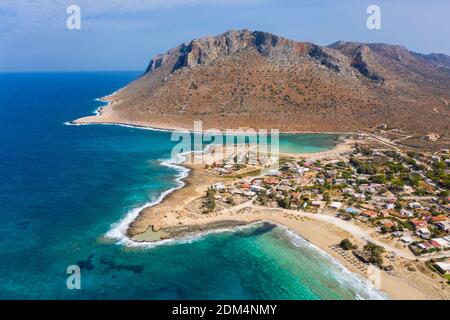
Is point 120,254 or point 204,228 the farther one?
point 204,228

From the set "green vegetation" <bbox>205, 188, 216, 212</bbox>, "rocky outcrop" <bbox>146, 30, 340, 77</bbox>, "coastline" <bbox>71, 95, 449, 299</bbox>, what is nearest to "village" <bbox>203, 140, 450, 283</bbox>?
"green vegetation" <bbox>205, 188, 216, 212</bbox>

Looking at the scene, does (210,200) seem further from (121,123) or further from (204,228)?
(121,123)

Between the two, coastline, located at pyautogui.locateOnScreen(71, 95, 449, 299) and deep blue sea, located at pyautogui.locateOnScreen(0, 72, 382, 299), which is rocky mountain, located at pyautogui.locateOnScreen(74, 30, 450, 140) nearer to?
deep blue sea, located at pyautogui.locateOnScreen(0, 72, 382, 299)

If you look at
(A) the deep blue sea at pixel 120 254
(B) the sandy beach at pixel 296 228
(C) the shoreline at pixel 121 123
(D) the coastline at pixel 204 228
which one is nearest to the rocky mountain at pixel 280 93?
(C) the shoreline at pixel 121 123

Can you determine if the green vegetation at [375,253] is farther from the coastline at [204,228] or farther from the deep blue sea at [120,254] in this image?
the deep blue sea at [120,254]

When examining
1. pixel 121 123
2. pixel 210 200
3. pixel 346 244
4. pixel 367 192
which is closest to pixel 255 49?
pixel 121 123

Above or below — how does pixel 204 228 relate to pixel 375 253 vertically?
above
